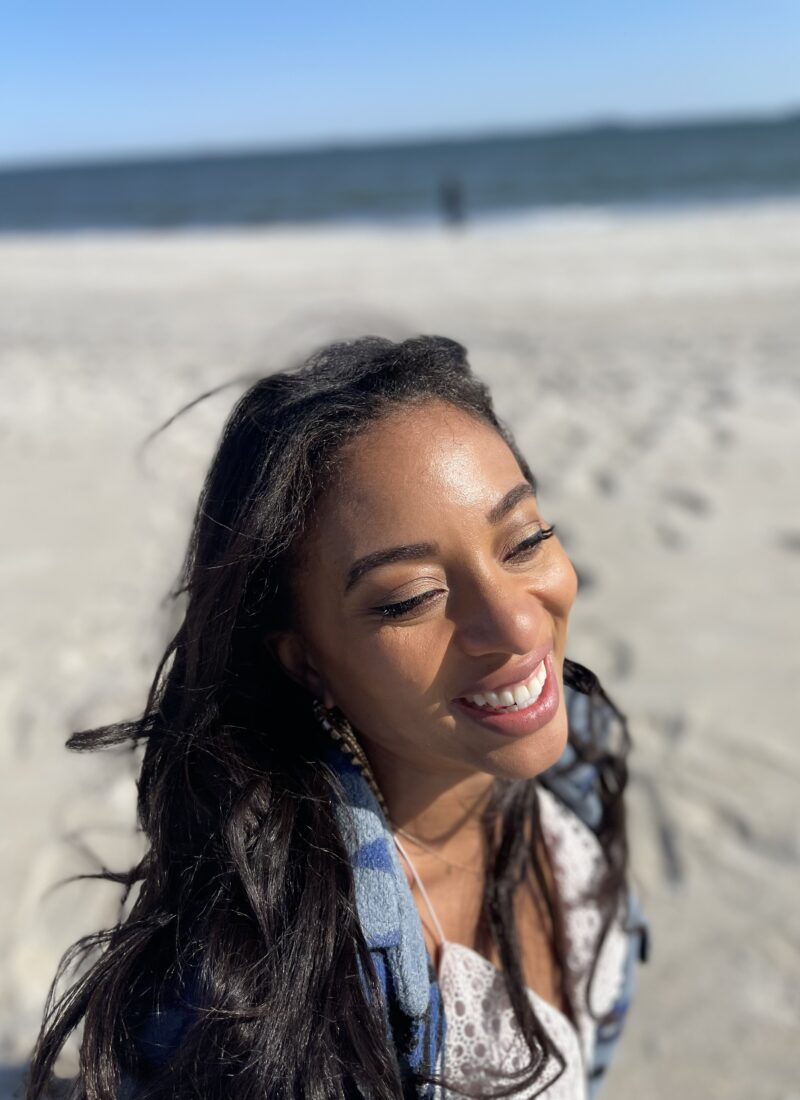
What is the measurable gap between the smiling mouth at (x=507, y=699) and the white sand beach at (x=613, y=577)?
895 mm

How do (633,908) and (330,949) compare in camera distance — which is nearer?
(330,949)

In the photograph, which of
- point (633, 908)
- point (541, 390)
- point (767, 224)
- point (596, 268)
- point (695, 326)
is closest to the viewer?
point (633, 908)

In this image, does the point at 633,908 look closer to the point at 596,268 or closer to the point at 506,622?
the point at 506,622

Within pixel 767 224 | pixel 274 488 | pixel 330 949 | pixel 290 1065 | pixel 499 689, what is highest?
pixel 274 488

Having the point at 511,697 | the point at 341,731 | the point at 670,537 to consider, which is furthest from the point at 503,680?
the point at 670,537

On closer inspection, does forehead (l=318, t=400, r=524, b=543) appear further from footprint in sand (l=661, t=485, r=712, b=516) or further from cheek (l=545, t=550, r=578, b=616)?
footprint in sand (l=661, t=485, r=712, b=516)

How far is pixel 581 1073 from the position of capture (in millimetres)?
1812

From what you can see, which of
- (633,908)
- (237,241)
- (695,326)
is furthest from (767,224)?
(633,908)

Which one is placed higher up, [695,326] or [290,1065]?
[290,1065]

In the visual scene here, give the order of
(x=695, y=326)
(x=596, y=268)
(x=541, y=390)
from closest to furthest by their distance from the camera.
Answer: (x=541, y=390) < (x=695, y=326) < (x=596, y=268)

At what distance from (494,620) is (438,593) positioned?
0.29 feet

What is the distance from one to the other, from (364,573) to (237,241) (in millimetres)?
18778

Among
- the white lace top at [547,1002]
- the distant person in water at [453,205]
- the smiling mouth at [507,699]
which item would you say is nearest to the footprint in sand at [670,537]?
the white lace top at [547,1002]

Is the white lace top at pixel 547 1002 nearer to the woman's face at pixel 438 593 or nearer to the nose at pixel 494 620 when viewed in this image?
the woman's face at pixel 438 593
